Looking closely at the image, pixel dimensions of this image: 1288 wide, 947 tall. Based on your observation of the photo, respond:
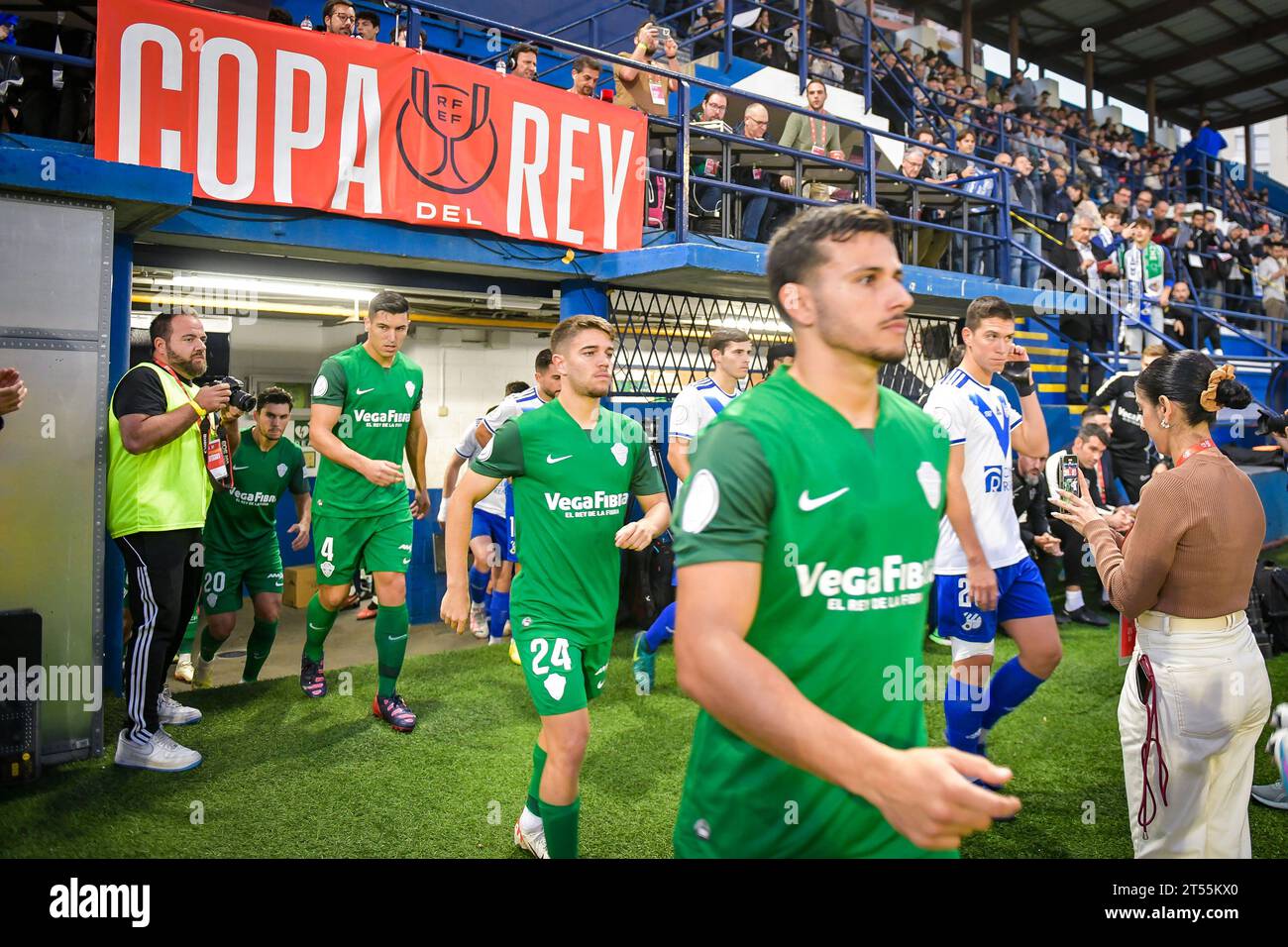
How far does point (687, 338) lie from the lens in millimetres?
8945

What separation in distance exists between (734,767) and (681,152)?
6545 millimetres

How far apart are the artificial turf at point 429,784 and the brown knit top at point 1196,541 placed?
4.66ft

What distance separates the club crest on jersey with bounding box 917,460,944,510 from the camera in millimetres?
1784

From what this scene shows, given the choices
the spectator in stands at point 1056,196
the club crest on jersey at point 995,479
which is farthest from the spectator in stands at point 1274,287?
the club crest on jersey at point 995,479

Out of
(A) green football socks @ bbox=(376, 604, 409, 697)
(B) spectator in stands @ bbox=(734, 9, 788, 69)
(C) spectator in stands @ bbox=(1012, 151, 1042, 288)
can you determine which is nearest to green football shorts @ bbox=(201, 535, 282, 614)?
(A) green football socks @ bbox=(376, 604, 409, 697)

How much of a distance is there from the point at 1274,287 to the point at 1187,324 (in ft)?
14.9

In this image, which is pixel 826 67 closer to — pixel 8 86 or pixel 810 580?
pixel 8 86

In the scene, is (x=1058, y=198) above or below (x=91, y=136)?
above

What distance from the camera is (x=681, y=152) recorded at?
741cm

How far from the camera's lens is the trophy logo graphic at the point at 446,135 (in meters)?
6.16

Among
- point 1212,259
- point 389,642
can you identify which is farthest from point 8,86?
point 1212,259

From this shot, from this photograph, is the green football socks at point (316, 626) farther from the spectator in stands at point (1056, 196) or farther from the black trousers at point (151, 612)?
the spectator in stands at point (1056, 196)
